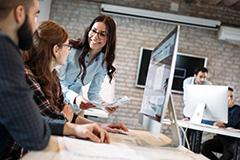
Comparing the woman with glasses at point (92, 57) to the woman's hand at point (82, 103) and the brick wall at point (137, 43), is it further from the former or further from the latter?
the brick wall at point (137, 43)

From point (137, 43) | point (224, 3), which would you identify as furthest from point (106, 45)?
point (224, 3)

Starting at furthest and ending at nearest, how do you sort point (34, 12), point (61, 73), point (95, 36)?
point (61, 73), point (95, 36), point (34, 12)

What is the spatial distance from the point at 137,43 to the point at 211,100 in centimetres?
322

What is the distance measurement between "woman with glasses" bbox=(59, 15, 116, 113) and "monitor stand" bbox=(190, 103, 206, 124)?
3.78 ft

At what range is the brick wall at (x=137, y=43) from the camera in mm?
5898

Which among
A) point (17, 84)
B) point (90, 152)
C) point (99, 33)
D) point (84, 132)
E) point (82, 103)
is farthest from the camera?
point (99, 33)

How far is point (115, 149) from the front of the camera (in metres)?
1.11

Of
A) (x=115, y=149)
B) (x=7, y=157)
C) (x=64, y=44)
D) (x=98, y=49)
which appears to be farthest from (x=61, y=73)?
(x=7, y=157)

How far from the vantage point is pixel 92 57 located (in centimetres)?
207

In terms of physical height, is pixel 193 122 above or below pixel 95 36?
below

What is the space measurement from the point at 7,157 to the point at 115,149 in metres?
0.36

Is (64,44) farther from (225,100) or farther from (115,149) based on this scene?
(225,100)

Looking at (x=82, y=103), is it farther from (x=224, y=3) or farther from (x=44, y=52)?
(x=224, y=3)

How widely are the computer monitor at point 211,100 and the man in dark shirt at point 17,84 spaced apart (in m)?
2.32
